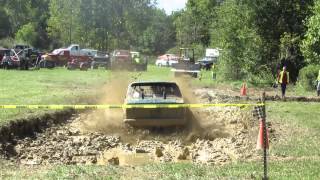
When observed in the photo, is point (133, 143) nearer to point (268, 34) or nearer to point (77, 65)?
point (268, 34)

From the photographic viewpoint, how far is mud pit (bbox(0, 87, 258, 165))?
40.2ft

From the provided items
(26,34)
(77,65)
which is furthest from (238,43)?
(26,34)

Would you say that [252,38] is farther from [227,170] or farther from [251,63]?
[227,170]

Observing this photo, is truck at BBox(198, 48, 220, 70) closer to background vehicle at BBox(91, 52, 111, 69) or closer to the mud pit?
background vehicle at BBox(91, 52, 111, 69)

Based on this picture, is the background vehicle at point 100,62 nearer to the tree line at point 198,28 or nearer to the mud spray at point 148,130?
the tree line at point 198,28

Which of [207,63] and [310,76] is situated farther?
[207,63]

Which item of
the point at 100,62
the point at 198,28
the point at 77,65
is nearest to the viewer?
the point at 77,65

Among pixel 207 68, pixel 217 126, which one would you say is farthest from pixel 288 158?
pixel 207 68

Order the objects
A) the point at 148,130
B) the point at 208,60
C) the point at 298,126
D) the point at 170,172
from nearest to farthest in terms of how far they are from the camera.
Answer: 1. the point at 170,172
2. the point at 148,130
3. the point at 298,126
4. the point at 208,60

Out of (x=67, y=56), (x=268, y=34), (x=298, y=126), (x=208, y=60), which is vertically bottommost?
(x=298, y=126)

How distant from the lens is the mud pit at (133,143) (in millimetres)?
12258

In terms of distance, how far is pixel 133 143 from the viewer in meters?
14.9

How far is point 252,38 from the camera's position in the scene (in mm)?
35938

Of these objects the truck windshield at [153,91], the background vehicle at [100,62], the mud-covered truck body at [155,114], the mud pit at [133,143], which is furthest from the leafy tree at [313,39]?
the background vehicle at [100,62]
